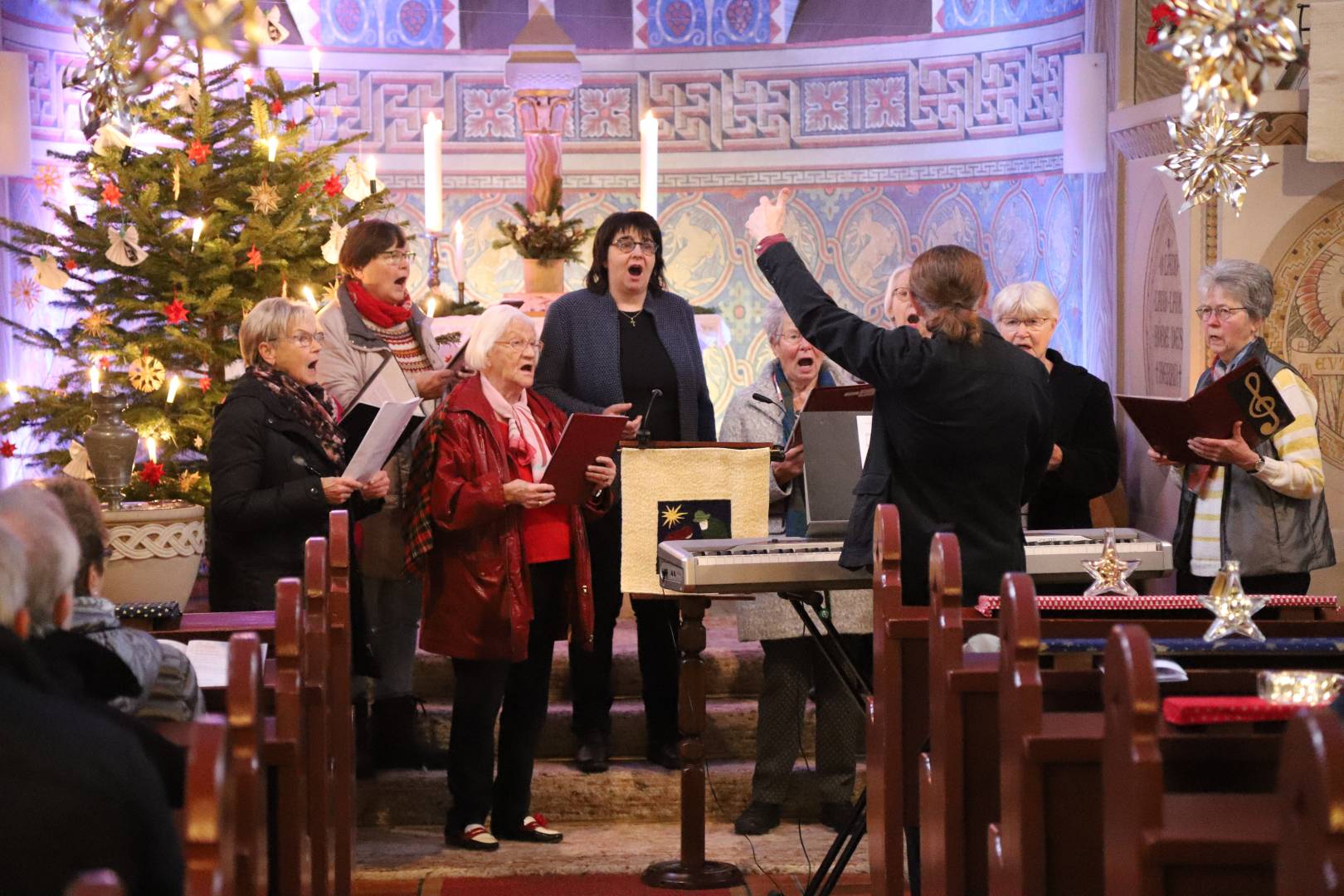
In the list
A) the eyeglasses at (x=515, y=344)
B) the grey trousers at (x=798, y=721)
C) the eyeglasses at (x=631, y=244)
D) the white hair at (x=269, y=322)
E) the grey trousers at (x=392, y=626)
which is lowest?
the grey trousers at (x=798, y=721)

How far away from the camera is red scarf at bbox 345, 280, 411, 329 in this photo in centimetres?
473

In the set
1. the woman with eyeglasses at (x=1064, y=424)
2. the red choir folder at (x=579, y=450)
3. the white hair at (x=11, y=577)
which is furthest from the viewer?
the woman with eyeglasses at (x=1064, y=424)

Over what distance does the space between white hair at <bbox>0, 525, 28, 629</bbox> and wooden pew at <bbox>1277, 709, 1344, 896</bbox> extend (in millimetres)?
1513

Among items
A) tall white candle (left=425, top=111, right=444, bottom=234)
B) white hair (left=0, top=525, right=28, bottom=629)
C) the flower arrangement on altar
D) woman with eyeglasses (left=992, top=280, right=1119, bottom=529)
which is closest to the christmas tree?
tall white candle (left=425, top=111, right=444, bottom=234)

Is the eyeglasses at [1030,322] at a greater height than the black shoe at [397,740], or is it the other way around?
the eyeglasses at [1030,322]

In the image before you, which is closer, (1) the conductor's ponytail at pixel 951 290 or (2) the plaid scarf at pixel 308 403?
(1) the conductor's ponytail at pixel 951 290

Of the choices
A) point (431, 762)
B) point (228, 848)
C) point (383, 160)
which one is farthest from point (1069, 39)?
point (228, 848)

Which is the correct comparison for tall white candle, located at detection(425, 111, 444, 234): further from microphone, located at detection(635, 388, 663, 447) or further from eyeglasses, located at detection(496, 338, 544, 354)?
eyeglasses, located at detection(496, 338, 544, 354)

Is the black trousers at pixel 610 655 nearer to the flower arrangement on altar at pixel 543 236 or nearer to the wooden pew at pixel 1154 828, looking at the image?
the flower arrangement on altar at pixel 543 236

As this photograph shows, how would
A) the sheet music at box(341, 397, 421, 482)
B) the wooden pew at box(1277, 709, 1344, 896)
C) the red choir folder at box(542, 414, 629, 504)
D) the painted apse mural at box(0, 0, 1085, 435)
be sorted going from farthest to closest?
the painted apse mural at box(0, 0, 1085, 435)
the red choir folder at box(542, 414, 629, 504)
the sheet music at box(341, 397, 421, 482)
the wooden pew at box(1277, 709, 1344, 896)

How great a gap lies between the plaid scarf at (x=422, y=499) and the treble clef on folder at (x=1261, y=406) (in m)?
2.04

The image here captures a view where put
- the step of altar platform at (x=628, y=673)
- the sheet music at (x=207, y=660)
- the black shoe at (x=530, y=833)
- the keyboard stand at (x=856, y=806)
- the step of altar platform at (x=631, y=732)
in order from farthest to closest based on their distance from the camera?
the step of altar platform at (x=628, y=673) < the step of altar platform at (x=631, y=732) < the black shoe at (x=530, y=833) < the keyboard stand at (x=856, y=806) < the sheet music at (x=207, y=660)

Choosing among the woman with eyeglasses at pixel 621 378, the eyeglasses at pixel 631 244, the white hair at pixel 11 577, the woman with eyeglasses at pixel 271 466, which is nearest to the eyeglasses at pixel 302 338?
the woman with eyeglasses at pixel 271 466

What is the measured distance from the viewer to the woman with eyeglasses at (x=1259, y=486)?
4344 millimetres
